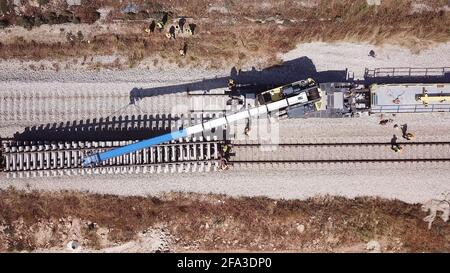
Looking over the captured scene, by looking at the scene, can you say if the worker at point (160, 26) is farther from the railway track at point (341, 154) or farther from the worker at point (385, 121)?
the worker at point (385, 121)

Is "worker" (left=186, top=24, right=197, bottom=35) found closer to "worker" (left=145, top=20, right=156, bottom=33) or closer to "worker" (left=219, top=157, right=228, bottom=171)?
"worker" (left=145, top=20, right=156, bottom=33)

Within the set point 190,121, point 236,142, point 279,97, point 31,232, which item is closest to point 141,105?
point 190,121

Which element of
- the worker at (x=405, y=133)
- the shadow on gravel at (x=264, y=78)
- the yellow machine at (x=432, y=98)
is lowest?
the worker at (x=405, y=133)

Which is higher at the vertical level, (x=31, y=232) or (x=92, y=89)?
(x=92, y=89)

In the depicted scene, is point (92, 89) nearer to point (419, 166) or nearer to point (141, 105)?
point (141, 105)

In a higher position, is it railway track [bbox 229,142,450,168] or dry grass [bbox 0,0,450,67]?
dry grass [bbox 0,0,450,67]

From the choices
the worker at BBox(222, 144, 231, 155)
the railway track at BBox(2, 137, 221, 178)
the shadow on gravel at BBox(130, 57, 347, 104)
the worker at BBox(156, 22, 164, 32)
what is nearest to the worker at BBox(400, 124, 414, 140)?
the shadow on gravel at BBox(130, 57, 347, 104)

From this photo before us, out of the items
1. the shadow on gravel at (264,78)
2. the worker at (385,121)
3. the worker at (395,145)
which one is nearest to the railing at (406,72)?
the shadow on gravel at (264,78)
